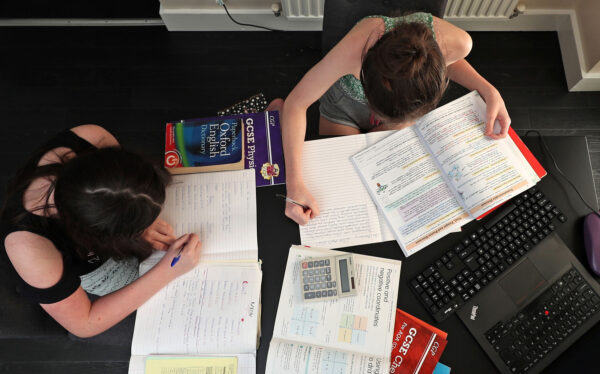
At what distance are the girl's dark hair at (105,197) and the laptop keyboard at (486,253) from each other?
62 centimetres

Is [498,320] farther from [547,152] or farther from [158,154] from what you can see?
[158,154]

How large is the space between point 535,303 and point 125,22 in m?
2.08

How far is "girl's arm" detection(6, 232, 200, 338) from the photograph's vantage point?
86 cm

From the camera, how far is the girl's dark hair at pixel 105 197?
785 millimetres

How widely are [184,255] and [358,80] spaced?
2.12 ft

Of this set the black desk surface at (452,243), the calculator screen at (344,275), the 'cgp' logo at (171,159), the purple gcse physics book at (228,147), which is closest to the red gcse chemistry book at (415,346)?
the black desk surface at (452,243)

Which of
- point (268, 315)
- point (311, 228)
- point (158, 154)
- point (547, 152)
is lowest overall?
point (158, 154)

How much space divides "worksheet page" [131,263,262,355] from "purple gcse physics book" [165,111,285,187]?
250 mm

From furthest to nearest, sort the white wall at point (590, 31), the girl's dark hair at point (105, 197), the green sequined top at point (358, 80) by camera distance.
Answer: the white wall at point (590, 31)
the green sequined top at point (358, 80)
the girl's dark hair at point (105, 197)

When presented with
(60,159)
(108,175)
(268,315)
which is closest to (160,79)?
(60,159)

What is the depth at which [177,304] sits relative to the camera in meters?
0.92

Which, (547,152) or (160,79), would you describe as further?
(160,79)

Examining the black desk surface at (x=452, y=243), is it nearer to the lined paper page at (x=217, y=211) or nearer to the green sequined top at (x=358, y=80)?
the lined paper page at (x=217, y=211)

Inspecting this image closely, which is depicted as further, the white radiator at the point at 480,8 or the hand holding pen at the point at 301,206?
the white radiator at the point at 480,8
